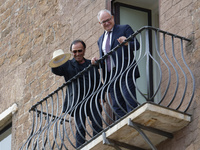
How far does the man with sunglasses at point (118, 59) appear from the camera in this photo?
360 inches

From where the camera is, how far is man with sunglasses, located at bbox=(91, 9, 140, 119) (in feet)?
30.0

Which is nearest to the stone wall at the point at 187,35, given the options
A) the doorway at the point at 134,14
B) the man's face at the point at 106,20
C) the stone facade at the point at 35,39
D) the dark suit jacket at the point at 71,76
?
the stone facade at the point at 35,39

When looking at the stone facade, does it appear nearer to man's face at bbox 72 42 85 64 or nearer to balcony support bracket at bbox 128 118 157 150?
man's face at bbox 72 42 85 64

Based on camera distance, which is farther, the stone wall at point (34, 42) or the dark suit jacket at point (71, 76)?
the stone wall at point (34, 42)

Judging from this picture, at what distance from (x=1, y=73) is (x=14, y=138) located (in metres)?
1.44

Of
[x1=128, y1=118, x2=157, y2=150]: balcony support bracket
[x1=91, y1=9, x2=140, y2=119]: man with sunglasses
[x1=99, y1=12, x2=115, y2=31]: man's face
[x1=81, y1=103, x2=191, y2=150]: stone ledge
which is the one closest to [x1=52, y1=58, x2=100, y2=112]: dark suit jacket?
[x1=91, y1=9, x2=140, y2=119]: man with sunglasses

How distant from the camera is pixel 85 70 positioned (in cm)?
959

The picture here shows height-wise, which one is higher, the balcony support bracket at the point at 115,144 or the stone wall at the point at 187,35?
the stone wall at the point at 187,35

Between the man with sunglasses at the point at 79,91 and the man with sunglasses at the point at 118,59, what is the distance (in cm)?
23

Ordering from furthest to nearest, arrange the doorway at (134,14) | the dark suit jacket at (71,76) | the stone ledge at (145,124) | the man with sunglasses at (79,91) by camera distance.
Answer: the doorway at (134,14)
the dark suit jacket at (71,76)
the man with sunglasses at (79,91)
the stone ledge at (145,124)

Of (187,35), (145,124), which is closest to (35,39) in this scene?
(187,35)

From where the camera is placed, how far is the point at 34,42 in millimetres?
12398

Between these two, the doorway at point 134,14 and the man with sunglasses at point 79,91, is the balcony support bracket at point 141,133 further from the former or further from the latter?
the doorway at point 134,14

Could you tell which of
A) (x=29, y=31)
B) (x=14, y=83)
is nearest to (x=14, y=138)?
(x=14, y=83)
